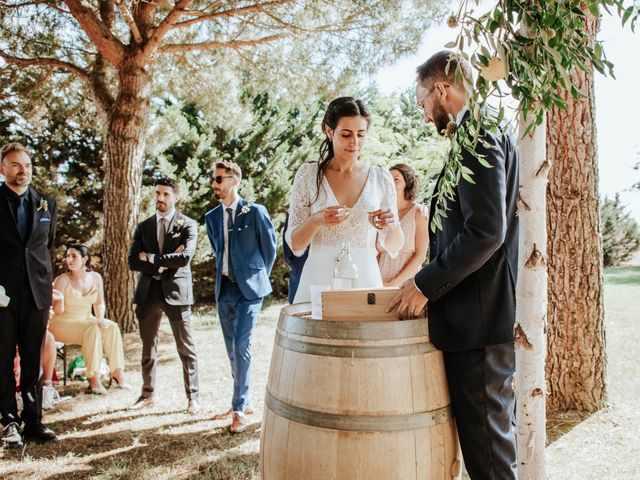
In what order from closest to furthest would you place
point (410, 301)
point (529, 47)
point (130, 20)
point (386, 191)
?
1. point (529, 47)
2. point (410, 301)
3. point (386, 191)
4. point (130, 20)

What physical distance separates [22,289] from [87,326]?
59.8 inches

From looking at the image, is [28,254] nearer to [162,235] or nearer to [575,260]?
[162,235]

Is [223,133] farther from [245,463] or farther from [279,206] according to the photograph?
[245,463]

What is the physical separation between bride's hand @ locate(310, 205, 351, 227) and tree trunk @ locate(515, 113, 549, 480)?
96 centimetres

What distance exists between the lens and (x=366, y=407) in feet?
5.61

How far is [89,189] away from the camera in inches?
454

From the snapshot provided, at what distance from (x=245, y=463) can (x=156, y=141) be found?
8577mm

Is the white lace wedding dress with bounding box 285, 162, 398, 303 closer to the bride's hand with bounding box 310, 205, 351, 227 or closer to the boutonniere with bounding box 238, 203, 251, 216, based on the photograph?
the bride's hand with bounding box 310, 205, 351, 227

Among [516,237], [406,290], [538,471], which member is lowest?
[538,471]

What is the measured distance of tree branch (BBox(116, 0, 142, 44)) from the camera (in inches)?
269

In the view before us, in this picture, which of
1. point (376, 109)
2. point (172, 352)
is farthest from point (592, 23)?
point (376, 109)

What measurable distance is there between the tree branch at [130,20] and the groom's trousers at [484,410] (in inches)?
261

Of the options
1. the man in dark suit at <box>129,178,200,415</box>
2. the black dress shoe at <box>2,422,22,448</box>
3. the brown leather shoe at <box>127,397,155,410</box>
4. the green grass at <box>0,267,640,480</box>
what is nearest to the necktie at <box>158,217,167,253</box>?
the man in dark suit at <box>129,178,200,415</box>

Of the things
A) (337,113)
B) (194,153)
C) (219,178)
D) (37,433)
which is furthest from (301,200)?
(194,153)
